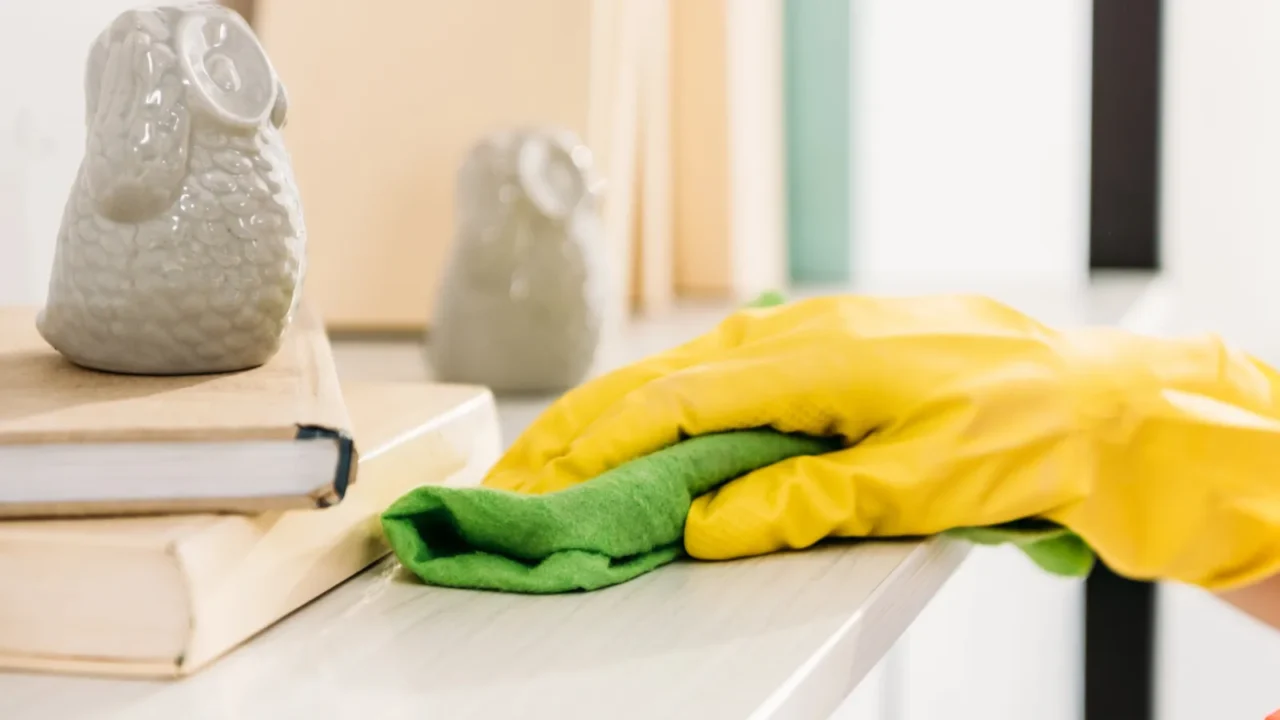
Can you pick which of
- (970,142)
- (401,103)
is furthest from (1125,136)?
(401,103)

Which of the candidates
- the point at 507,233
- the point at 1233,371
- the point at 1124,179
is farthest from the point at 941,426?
the point at 1124,179

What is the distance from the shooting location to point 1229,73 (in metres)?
1.58

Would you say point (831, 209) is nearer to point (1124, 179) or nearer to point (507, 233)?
point (1124, 179)

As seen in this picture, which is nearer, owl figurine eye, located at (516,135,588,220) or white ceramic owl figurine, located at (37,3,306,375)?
white ceramic owl figurine, located at (37,3,306,375)

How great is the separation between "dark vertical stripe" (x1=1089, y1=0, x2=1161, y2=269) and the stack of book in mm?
1412

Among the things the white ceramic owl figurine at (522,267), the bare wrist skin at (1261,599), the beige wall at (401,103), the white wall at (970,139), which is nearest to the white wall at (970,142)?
the white wall at (970,139)

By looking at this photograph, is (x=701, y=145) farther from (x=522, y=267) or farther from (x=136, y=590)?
(x=136, y=590)

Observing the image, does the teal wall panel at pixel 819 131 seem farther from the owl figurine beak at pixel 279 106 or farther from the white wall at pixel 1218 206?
the owl figurine beak at pixel 279 106

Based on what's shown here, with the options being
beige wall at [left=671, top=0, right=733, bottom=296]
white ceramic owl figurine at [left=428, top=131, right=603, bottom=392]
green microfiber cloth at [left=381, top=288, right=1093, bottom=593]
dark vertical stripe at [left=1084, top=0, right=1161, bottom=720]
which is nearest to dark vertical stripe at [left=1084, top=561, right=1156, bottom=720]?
dark vertical stripe at [left=1084, top=0, right=1161, bottom=720]

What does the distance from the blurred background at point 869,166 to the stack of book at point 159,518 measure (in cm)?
29

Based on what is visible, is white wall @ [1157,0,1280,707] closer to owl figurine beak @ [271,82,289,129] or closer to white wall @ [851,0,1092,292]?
white wall @ [851,0,1092,292]

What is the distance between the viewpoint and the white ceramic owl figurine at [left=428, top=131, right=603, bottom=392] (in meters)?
0.86

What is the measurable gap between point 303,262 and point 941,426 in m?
0.25

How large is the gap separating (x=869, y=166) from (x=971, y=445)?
1449 mm
